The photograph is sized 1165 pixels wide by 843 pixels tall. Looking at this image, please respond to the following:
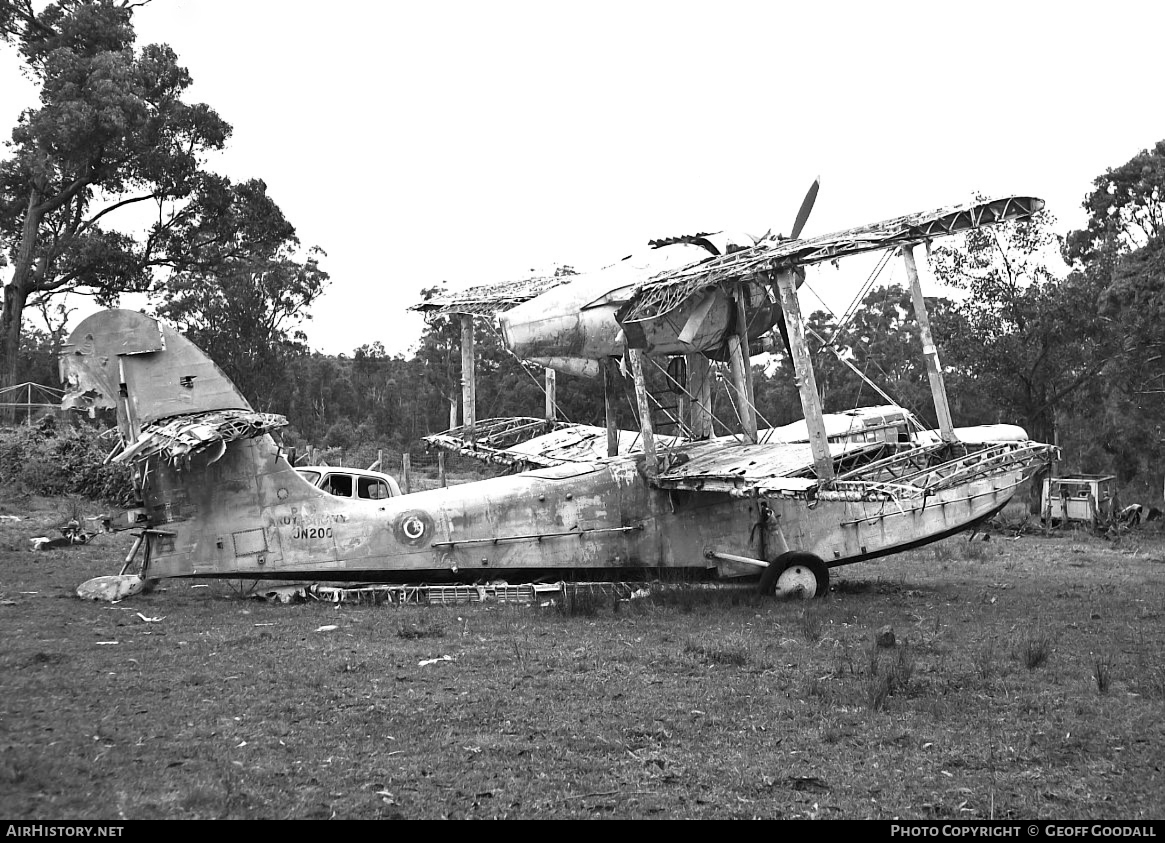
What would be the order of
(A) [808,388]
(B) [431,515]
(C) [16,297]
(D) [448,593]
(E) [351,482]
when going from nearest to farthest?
1. (A) [808,388]
2. (D) [448,593]
3. (B) [431,515]
4. (E) [351,482]
5. (C) [16,297]

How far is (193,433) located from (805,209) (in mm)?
10807

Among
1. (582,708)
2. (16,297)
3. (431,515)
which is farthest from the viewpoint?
(16,297)

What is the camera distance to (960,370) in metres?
36.8

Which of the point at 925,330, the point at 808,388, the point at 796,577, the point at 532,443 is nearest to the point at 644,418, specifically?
the point at 808,388

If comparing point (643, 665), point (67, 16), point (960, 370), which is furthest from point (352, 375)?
point (643, 665)

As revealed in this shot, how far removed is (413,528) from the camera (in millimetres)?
14828

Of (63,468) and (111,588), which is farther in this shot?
(63,468)

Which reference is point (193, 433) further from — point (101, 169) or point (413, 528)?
point (101, 169)

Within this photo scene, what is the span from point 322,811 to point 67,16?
46047 millimetres

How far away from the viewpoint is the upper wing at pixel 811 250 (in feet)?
45.2

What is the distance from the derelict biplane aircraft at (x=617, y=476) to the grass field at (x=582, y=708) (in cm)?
104

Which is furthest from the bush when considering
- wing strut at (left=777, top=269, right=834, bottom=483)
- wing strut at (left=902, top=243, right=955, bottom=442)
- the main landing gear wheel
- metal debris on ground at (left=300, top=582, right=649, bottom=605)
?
wing strut at (left=902, top=243, right=955, bottom=442)
